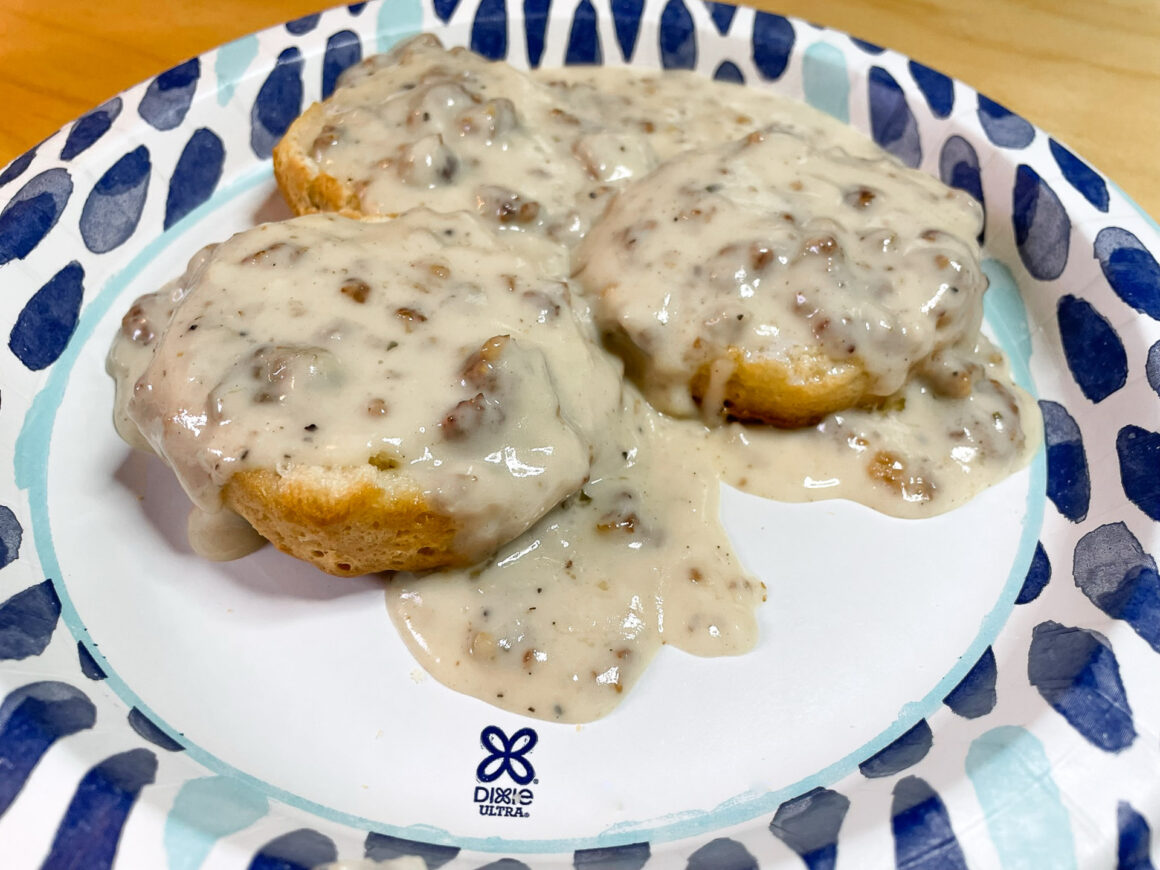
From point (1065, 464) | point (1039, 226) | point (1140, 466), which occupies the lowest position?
point (1065, 464)

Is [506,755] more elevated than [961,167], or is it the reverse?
[961,167]

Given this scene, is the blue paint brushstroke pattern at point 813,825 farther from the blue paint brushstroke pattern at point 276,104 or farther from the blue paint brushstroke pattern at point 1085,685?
the blue paint brushstroke pattern at point 276,104

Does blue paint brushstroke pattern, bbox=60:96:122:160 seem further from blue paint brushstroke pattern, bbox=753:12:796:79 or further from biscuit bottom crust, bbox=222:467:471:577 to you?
blue paint brushstroke pattern, bbox=753:12:796:79

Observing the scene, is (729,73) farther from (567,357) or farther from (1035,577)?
(1035,577)

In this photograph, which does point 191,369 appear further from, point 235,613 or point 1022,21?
point 1022,21

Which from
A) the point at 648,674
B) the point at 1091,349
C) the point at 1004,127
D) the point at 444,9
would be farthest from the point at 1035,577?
the point at 444,9

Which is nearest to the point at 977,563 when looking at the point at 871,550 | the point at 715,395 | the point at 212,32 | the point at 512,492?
the point at 871,550

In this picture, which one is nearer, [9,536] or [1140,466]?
[9,536]

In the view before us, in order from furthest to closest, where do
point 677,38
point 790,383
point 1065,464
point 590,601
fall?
point 677,38, point 1065,464, point 790,383, point 590,601
